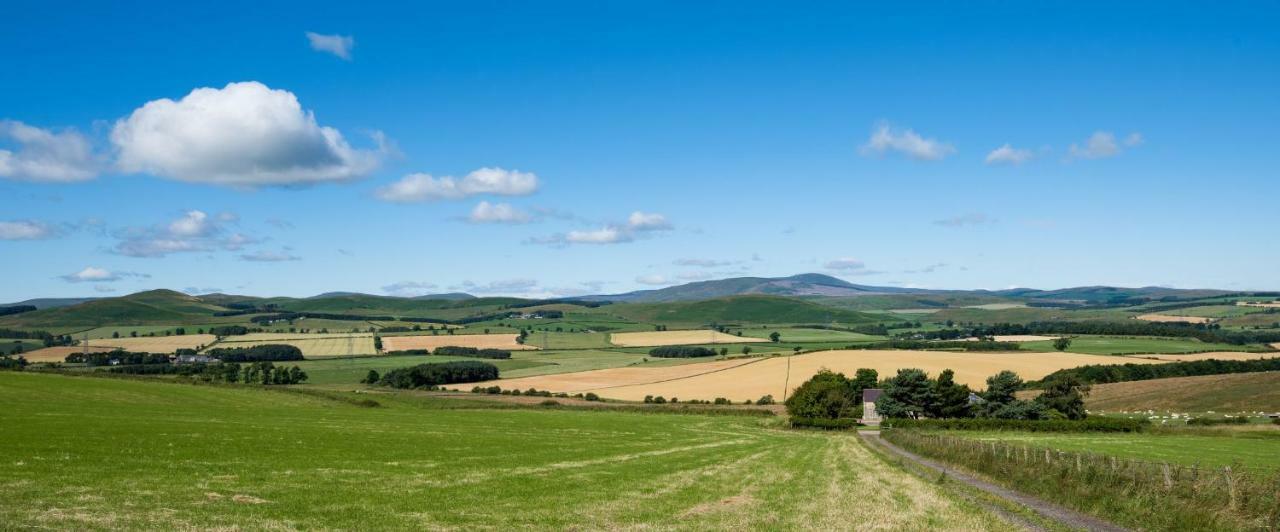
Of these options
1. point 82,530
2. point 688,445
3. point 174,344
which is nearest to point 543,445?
point 688,445

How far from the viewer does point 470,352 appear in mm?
182875

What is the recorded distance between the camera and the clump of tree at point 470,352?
180 m

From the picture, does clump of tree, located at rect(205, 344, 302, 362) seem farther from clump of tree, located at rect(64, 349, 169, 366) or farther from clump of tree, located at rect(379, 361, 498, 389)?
clump of tree, located at rect(379, 361, 498, 389)

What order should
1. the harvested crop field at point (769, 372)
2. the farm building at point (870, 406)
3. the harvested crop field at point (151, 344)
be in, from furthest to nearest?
the harvested crop field at point (151, 344)
the harvested crop field at point (769, 372)
the farm building at point (870, 406)

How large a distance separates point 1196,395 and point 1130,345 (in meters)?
75.9

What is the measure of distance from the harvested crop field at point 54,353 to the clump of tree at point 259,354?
65.4 ft

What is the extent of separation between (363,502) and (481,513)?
3196 mm

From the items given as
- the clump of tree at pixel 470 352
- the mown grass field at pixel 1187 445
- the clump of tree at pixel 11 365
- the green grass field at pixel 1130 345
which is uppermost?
the clump of tree at pixel 11 365

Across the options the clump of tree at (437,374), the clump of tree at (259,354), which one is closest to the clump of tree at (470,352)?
the clump of tree at (259,354)

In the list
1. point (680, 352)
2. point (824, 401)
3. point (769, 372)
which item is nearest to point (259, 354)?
point (680, 352)

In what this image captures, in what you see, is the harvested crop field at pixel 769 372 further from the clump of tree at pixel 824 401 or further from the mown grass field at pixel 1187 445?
the mown grass field at pixel 1187 445

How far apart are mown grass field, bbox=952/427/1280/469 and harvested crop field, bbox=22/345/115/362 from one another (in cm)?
15709

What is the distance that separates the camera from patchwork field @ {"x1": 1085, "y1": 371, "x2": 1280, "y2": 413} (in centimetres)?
9694

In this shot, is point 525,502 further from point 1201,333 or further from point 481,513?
point 1201,333
